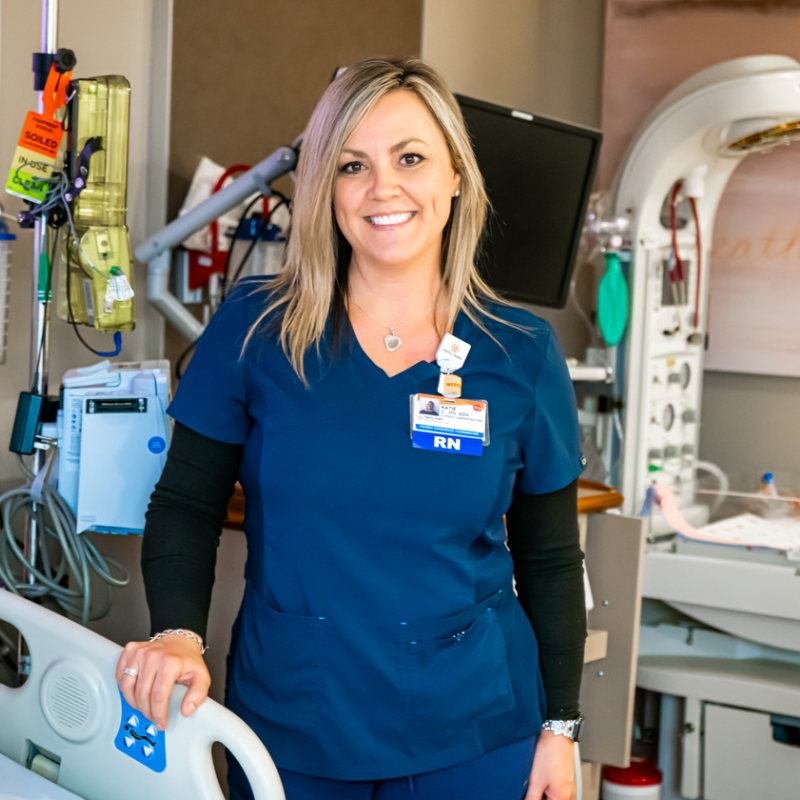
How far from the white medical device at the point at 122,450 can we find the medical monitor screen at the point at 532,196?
0.93 meters

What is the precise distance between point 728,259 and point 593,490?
130cm

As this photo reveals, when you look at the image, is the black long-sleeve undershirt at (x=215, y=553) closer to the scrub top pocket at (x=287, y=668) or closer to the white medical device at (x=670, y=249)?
the scrub top pocket at (x=287, y=668)

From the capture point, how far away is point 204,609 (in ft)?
3.83

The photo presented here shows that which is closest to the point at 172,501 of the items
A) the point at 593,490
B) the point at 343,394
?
the point at 343,394

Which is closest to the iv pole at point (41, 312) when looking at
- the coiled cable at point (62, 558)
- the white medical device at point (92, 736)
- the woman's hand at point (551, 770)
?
the coiled cable at point (62, 558)

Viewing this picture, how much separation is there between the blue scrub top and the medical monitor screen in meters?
1.09

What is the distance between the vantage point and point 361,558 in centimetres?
117

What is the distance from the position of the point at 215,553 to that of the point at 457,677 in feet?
1.12

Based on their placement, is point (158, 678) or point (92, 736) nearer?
point (158, 678)

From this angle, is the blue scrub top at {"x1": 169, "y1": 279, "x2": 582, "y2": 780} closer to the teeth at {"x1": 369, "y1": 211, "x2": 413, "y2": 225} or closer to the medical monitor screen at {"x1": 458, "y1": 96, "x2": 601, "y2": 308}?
→ the teeth at {"x1": 369, "y1": 211, "x2": 413, "y2": 225}

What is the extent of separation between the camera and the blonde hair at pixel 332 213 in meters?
1.25

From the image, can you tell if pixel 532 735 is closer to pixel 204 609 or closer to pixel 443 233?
pixel 204 609

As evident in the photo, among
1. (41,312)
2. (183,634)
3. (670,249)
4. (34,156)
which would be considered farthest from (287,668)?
(670,249)

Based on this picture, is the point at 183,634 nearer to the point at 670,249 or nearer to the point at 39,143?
the point at 39,143
